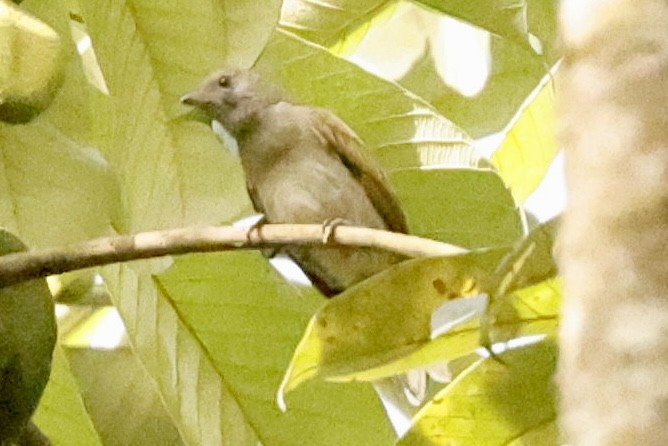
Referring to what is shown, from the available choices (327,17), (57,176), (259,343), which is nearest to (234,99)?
(327,17)

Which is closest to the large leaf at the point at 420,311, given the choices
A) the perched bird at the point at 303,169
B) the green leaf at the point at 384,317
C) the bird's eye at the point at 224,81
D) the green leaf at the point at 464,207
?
the green leaf at the point at 384,317

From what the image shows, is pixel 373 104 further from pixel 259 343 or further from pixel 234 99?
pixel 234 99

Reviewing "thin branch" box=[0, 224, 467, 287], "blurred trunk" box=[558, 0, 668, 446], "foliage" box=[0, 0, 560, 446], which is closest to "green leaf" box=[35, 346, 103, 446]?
"foliage" box=[0, 0, 560, 446]

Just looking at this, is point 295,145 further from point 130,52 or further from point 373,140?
point 130,52

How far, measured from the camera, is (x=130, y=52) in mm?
778

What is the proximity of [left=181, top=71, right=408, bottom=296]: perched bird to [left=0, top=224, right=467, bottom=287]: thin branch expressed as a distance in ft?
1.38

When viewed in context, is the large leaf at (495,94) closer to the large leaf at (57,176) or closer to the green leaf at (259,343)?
the green leaf at (259,343)

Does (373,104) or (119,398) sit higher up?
(373,104)

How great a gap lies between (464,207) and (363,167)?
265mm

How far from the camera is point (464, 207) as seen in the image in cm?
83

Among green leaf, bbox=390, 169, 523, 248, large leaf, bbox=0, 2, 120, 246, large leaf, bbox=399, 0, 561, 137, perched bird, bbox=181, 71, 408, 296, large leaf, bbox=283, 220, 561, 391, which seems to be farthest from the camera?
perched bird, bbox=181, 71, 408, 296

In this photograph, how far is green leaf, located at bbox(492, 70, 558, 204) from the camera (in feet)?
2.58

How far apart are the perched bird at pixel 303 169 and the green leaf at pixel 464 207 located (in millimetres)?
180

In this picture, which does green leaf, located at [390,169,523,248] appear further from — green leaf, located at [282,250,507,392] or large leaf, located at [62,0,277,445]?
green leaf, located at [282,250,507,392]
